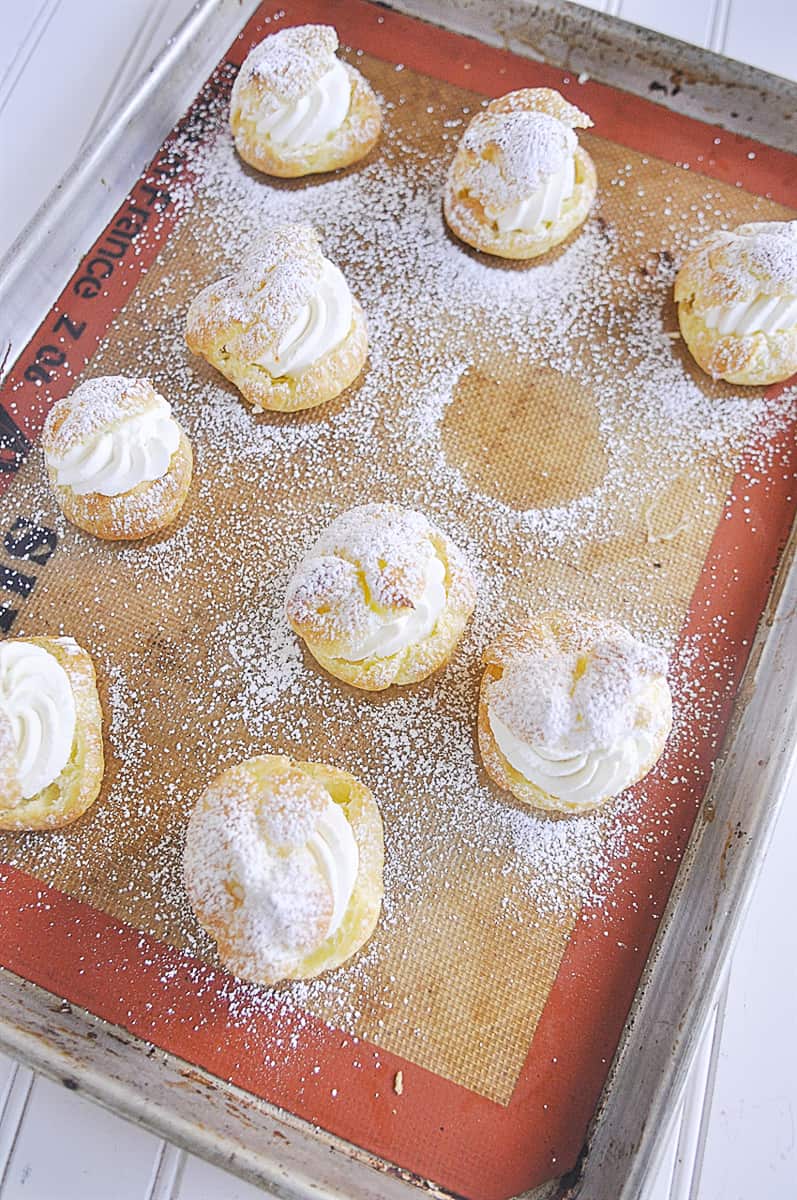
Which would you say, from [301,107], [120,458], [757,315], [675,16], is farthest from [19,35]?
[757,315]

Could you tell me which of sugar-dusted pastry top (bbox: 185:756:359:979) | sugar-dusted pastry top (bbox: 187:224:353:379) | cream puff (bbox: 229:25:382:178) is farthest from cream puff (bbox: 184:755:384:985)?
cream puff (bbox: 229:25:382:178)

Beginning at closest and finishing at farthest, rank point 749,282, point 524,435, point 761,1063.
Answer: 1. point 761,1063
2. point 749,282
3. point 524,435

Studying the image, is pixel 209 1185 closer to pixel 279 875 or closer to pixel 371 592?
pixel 279 875

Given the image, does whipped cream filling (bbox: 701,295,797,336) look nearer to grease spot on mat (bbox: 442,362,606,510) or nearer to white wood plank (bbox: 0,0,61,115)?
grease spot on mat (bbox: 442,362,606,510)

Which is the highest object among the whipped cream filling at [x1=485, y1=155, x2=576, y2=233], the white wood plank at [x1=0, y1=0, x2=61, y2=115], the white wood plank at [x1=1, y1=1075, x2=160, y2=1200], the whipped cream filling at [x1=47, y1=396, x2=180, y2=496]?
the white wood plank at [x1=0, y1=0, x2=61, y2=115]

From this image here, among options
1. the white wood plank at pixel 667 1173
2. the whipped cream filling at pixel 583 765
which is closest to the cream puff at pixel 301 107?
the whipped cream filling at pixel 583 765

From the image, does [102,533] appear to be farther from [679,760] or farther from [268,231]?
[679,760]

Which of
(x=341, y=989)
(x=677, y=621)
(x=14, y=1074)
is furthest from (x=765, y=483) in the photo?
(x=14, y=1074)
